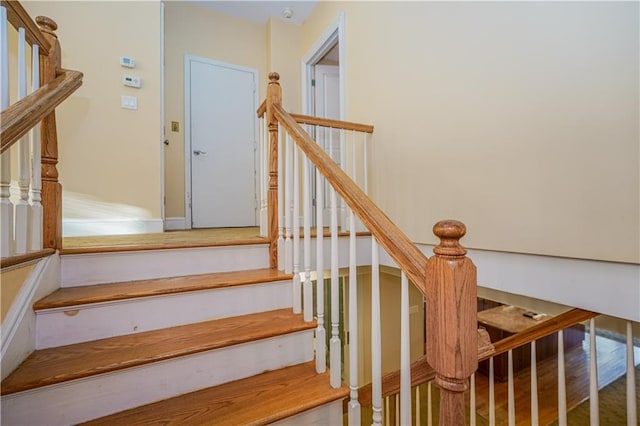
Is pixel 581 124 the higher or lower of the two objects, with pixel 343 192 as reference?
higher

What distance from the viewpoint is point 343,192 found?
3.69 ft

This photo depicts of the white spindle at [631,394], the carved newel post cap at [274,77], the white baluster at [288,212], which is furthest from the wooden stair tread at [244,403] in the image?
the carved newel post cap at [274,77]

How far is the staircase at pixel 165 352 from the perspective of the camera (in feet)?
3.38

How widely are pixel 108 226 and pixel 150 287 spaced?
1.65m

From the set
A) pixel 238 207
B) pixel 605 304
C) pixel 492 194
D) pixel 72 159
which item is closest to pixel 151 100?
pixel 72 159

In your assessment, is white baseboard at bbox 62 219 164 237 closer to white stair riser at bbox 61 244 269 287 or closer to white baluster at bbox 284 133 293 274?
white stair riser at bbox 61 244 269 287

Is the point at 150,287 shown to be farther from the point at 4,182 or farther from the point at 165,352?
the point at 4,182

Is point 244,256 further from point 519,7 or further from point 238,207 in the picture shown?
point 238,207

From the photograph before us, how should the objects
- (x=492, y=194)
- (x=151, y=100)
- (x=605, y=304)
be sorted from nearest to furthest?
1. (x=605, y=304)
2. (x=492, y=194)
3. (x=151, y=100)

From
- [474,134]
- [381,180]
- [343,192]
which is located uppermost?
[474,134]

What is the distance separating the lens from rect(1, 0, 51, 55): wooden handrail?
41.6 inches

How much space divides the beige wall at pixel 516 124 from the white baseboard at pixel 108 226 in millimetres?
2141

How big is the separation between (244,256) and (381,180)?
1.36m

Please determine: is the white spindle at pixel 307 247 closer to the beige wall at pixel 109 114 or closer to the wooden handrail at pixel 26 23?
the wooden handrail at pixel 26 23
